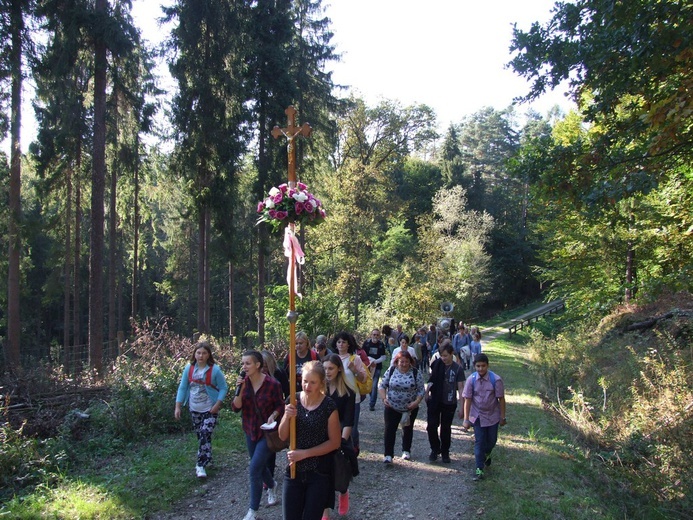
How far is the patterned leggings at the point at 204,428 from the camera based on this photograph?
640 centimetres

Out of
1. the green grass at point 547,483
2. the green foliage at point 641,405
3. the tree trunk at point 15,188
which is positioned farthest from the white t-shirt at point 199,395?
the tree trunk at point 15,188

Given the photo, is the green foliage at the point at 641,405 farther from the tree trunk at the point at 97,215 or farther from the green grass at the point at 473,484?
the tree trunk at the point at 97,215

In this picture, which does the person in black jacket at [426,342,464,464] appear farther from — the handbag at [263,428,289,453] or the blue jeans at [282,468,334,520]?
the blue jeans at [282,468,334,520]

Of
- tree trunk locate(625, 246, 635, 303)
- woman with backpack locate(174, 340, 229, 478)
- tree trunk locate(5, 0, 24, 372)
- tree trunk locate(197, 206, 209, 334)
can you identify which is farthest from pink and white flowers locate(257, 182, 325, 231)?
tree trunk locate(625, 246, 635, 303)

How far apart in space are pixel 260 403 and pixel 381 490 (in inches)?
88.4

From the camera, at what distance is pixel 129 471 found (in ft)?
22.2

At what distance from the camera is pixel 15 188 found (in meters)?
15.4

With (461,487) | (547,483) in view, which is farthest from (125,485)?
(547,483)

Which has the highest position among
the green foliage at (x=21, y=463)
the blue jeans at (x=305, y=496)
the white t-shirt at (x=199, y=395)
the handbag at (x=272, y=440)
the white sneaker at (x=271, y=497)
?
the white t-shirt at (x=199, y=395)

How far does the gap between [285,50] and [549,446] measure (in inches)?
678

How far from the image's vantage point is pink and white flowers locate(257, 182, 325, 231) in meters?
4.60

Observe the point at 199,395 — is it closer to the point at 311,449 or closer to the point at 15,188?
the point at 311,449

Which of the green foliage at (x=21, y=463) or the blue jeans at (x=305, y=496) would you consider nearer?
the blue jeans at (x=305, y=496)

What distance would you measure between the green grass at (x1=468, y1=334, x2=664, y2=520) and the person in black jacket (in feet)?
2.81
